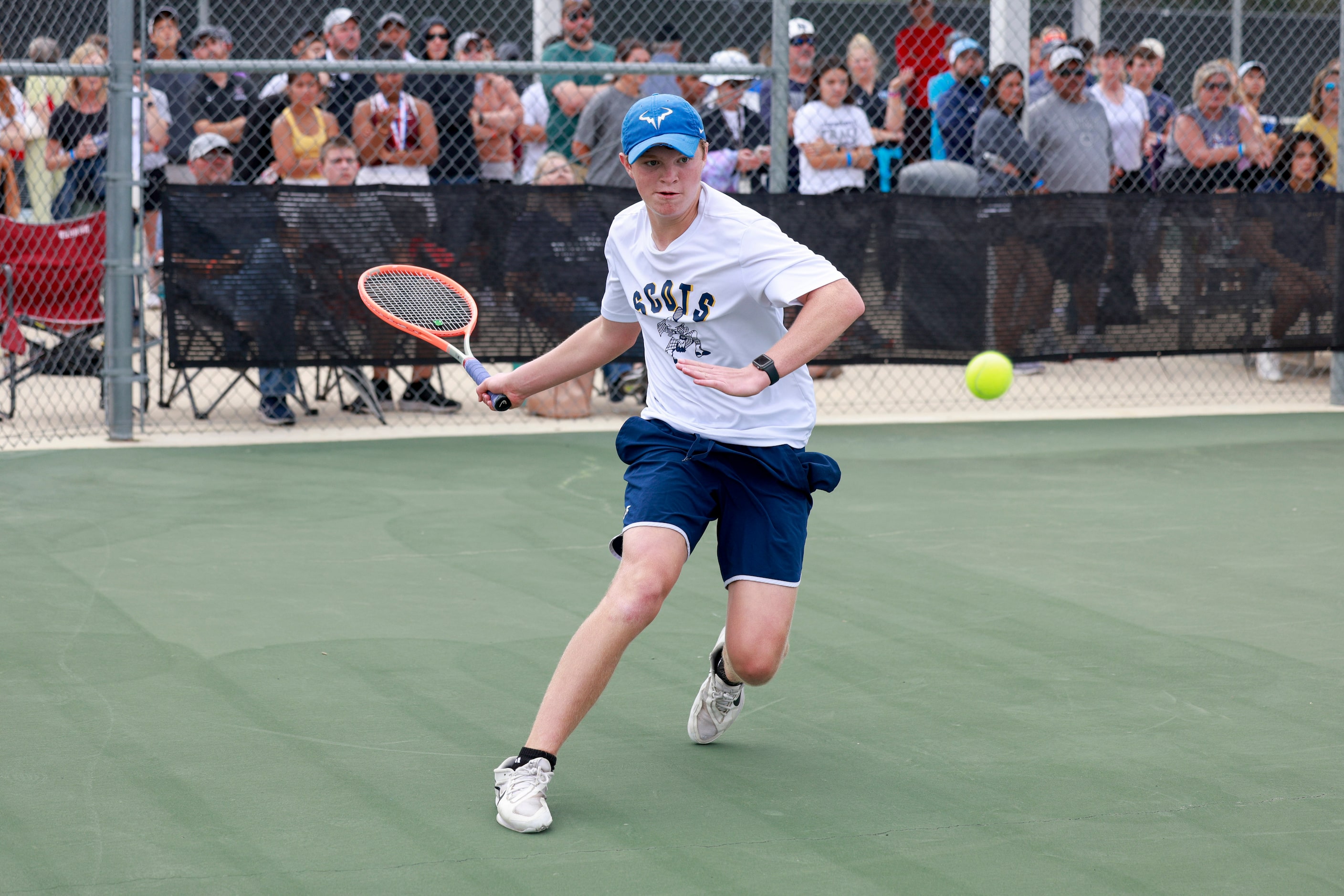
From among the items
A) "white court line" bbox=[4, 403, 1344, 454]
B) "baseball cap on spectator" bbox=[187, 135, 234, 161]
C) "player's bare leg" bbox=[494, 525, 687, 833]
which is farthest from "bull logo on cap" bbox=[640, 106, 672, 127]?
"baseball cap on spectator" bbox=[187, 135, 234, 161]

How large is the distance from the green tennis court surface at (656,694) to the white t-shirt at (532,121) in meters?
3.53

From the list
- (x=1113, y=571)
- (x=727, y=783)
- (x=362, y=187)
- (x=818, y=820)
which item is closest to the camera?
(x=818, y=820)

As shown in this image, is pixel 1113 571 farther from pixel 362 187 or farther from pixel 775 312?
pixel 362 187

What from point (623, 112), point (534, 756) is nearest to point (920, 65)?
point (623, 112)

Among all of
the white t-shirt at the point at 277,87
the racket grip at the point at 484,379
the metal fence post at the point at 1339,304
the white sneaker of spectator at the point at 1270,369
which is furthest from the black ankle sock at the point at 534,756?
the white sneaker of spectator at the point at 1270,369

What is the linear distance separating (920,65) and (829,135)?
4.49ft

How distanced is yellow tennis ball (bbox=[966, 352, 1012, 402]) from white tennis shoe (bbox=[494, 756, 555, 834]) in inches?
195

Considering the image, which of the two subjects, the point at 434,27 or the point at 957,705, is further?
the point at 434,27

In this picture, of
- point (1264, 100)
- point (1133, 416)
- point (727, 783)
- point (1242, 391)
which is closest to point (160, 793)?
point (727, 783)

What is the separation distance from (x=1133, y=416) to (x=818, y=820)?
7.32 metres

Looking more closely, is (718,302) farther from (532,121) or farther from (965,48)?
(965,48)

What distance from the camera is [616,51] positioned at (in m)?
11.8

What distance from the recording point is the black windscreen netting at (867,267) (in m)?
9.09

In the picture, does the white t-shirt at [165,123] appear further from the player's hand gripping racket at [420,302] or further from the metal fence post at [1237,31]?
the metal fence post at [1237,31]
